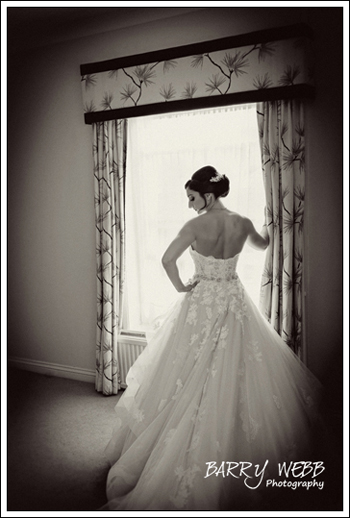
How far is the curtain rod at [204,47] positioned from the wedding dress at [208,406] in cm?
154

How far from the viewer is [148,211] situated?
10.8 ft

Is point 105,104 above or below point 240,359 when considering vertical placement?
above

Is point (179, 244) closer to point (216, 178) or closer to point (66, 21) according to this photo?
point (216, 178)

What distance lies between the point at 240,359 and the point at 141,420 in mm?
644

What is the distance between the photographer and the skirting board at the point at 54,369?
3.58m

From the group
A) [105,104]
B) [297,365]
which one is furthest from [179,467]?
[105,104]

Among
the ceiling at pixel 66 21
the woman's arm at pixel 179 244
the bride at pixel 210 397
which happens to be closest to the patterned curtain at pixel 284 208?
the bride at pixel 210 397

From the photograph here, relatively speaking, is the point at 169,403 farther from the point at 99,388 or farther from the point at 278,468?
the point at 99,388

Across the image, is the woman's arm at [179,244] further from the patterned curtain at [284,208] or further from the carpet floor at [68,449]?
the carpet floor at [68,449]

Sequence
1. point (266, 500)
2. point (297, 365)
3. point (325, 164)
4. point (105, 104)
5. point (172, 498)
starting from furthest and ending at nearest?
point (105, 104) → point (325, 164) → point (297, 365) → point (266, 500) → point (172, 498)

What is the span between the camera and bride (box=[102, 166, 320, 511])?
1.80 m

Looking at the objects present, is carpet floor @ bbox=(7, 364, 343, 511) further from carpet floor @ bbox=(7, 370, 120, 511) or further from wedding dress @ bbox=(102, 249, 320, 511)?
wedding dress @ bbox=(102, 249, 320, 511)

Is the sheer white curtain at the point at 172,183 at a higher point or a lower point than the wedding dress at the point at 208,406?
higher

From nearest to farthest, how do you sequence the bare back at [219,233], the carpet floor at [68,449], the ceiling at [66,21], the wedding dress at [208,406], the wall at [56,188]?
the wedding dress at [208,406]
the carpet floor at [68,449]
the bare back at [219,233]
the ceiling at [66,21]
the wall at [56,188]
